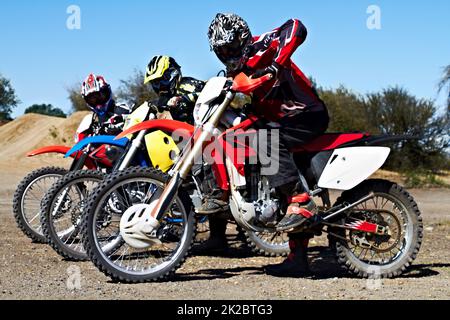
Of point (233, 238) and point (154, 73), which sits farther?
point (233, 238)

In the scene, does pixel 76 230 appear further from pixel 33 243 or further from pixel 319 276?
pixel 319 276

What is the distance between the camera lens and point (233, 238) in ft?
32.7

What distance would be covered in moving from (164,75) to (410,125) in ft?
69.2

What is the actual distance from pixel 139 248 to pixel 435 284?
7.84ft

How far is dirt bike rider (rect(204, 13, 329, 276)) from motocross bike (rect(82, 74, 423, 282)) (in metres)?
0.12

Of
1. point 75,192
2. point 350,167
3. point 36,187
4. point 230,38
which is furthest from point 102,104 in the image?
point 350,167

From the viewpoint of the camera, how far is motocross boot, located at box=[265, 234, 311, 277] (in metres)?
7.10

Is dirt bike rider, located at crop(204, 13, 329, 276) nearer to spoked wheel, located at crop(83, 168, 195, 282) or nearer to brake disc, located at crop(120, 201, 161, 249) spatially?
spoked wheel, located at crop(83, 168, 195, 282)

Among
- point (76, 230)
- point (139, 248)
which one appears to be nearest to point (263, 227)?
point (139, 248)

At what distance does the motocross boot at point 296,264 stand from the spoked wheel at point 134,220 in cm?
95

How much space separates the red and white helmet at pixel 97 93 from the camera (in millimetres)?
9102

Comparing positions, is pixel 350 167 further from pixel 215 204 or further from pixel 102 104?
pixel 102 104

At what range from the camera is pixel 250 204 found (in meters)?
6.59

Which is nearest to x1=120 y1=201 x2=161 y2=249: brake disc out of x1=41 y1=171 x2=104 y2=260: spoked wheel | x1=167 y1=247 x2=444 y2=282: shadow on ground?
x1=167 y1=247 x2=444 y2=282: shadow on ground
